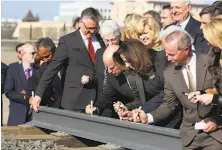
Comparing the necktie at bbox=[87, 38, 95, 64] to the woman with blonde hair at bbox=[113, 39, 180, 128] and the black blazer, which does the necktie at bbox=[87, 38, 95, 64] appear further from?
the woman with blonde hair at bbox=[113, 39, 180, 128]

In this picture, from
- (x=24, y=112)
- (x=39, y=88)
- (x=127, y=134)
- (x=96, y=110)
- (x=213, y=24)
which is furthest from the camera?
(x=24, y=112)

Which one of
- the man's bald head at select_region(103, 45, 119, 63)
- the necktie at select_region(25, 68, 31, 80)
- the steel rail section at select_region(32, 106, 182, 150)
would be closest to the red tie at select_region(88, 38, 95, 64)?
the steel rail section at select_region(32, 106, 182, 150)

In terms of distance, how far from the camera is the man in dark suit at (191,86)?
4410 millimetres

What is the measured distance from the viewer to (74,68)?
23.6 feet

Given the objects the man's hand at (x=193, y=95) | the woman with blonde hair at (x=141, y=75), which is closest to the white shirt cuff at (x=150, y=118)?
the woman with blonde hair at (x=141, y=75)

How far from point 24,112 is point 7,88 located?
0.45 metres

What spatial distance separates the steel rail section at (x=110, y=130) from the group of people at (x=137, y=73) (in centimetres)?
13

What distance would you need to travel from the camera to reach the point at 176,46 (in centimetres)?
448

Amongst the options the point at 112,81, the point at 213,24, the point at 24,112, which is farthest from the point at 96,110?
the point at 213,24

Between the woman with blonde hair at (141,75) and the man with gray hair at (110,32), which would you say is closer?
the woman with blonde hair at (141,75)

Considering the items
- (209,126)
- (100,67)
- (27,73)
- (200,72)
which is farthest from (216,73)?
(27,73)

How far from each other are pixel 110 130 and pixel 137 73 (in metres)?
0.57

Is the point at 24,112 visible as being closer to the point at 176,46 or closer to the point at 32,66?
the point at 32,66

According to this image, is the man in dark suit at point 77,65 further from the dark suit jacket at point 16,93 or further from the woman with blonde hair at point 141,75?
the woman with blonde hair at point 141,75
